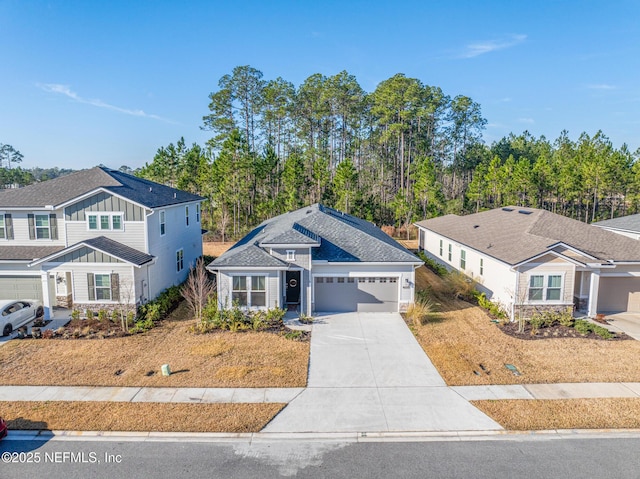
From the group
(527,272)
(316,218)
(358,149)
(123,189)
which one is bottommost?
(527,272)

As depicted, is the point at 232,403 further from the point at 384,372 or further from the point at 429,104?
the point at 429,104

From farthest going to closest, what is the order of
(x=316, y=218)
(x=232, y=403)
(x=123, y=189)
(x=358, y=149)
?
1. (x=358, y=149)
2. (x=316, y=218)
3. (x=123, y=189)
4. (x=232, y=403)

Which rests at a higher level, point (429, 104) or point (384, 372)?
point (429, 104)

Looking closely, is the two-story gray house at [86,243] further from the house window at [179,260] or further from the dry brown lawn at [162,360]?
the dry brown lawn at [162,360]

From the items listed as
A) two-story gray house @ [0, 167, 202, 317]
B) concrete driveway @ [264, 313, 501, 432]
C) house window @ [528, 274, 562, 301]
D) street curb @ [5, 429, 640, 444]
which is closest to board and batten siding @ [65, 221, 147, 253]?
two-story gray house @ [0, 167, 202, 317]

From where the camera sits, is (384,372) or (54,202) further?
(54,202)

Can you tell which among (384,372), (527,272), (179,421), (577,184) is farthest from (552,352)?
(577,184)

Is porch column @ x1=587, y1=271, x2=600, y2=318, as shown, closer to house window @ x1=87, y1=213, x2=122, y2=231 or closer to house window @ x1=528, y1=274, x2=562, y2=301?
house window @ x1=528, y1=274, x2=562, y2=301

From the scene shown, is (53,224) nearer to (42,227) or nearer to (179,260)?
(42,227)
